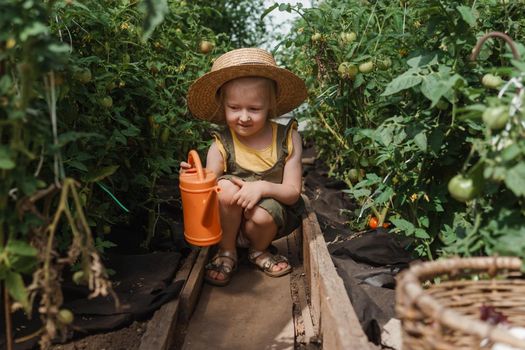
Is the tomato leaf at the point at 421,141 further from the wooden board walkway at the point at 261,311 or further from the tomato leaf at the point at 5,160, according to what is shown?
the tomato leaf at the point at 5,160

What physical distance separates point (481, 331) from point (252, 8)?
5963mm

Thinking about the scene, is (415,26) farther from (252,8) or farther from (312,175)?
(252,8)

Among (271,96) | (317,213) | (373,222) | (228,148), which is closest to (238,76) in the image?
(271,96)

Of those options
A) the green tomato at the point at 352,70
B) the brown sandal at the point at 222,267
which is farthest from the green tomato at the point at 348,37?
the brown sandal at the point at 222,267

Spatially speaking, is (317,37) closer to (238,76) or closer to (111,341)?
(238,76)

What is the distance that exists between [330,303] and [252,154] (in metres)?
1.13

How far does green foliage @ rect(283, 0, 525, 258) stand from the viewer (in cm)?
153

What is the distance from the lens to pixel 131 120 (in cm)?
286

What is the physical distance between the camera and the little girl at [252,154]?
2.70 metres

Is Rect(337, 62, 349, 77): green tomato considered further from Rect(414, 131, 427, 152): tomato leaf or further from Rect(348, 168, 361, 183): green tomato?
Rect(414, 131, 427, 152): tomato leaf

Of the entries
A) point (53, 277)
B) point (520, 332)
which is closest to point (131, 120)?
point (53, 277)

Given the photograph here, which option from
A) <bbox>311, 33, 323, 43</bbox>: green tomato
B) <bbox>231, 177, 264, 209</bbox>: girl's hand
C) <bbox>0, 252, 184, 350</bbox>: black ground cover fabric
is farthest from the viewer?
<bbox>311, 33, 323, 43</bbox>: green tomato

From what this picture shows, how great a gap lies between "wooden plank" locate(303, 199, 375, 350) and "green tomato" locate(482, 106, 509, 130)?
677 millimetres

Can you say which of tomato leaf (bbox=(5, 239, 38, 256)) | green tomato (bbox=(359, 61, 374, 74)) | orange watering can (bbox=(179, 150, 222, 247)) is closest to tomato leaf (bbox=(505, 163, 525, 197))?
tomato leaf (bbox=(5, 239, 38, 256))
